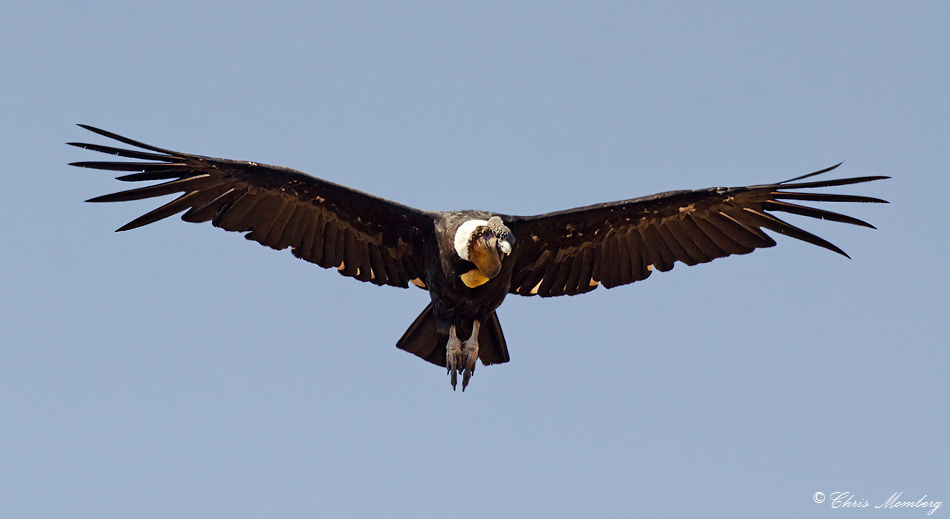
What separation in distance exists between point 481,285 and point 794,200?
3.47 m

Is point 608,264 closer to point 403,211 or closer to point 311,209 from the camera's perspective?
point 403,211

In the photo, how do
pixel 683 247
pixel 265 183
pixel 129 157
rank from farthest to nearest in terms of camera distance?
pixel 683 247
pixel 265 183
pixel 129 157

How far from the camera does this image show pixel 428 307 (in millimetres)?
11391

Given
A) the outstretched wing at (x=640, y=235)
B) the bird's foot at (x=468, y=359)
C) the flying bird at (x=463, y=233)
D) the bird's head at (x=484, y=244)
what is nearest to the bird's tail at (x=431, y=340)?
the flying bird at (x=463, y=233)

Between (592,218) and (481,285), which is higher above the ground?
(592,218)

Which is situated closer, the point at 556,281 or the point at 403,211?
the point at 403,211

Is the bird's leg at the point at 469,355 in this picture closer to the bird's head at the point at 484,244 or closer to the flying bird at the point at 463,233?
the flying bird at the point at 463,233

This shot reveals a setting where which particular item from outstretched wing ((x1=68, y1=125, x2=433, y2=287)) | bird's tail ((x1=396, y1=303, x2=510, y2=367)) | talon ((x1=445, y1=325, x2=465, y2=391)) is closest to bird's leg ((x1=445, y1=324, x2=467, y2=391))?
talon ((x1=445, y1=325, x2=465, y2=391))

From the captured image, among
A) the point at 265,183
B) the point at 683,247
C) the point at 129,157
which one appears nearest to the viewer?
the point at 129,157

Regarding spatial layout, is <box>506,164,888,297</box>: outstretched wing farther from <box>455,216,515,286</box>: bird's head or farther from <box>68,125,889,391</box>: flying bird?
<box>455,216,515,286</box>: bird's head

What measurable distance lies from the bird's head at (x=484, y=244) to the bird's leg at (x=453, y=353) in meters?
0.99

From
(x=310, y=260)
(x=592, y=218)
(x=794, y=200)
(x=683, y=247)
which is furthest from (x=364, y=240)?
(x=794, y=200)

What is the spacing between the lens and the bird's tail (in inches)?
448

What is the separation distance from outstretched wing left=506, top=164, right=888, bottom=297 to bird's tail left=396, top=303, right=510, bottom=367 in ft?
2.48
